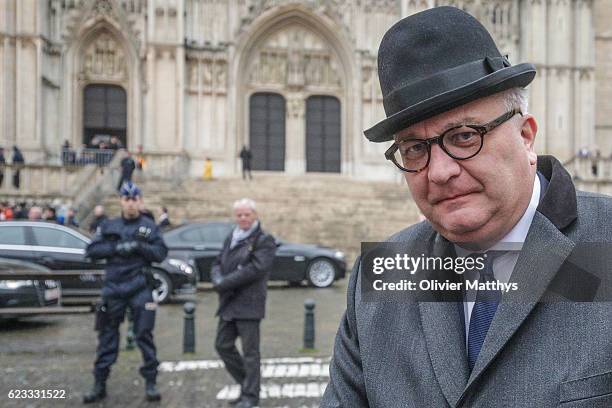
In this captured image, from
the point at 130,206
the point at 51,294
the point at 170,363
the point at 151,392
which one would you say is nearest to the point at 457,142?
the point at 151,392

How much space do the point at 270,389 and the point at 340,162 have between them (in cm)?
2571

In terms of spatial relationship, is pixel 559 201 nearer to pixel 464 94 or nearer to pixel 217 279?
pixel 464 94

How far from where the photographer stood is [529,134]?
69.6 inches

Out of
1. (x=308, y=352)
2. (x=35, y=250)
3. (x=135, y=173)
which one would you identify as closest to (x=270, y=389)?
(x=308, y=352)

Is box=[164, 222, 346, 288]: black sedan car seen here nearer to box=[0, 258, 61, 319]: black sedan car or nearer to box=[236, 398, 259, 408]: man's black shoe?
box=[0, 258, 61, 319]: black sedan car

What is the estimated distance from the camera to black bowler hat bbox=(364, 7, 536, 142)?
161 centimetres

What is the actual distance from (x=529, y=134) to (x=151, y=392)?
5.69 meters

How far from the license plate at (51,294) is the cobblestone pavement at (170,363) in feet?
1.89

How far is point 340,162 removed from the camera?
32.4m

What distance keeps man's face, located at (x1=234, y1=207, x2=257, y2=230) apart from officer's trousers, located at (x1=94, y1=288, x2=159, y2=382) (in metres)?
1.26

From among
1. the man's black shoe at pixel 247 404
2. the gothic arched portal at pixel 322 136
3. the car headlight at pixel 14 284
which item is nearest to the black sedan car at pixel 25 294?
the car headlight at pixel 14 284

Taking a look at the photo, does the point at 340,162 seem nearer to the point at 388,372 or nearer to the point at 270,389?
the point at 270,389

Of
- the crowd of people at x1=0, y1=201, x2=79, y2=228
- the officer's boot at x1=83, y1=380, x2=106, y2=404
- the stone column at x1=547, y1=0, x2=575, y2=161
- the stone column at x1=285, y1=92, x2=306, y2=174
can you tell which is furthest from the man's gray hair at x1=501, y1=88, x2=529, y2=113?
the stone column at x1=547, y1=0, x2=575, y2=161

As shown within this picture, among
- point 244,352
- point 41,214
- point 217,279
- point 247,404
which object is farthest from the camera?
point 41,214
